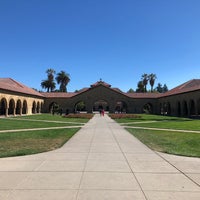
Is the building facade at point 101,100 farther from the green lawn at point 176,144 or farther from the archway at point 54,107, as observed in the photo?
the green lawn at point 176,144

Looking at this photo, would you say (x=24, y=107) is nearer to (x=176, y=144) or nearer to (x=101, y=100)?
(x=101, y=100)

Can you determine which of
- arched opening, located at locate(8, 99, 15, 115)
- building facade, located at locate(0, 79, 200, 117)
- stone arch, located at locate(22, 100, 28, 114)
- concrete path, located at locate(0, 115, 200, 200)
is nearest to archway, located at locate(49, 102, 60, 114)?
building facade, located at locate(0, 79, 200, 117)

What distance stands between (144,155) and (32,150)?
13.4 ft

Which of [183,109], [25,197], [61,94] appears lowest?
[25,197]

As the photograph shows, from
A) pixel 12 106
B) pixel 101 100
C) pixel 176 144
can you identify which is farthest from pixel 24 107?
pixel 176 144

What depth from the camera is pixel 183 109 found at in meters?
46.2

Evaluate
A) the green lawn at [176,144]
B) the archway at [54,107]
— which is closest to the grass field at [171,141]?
the green lawn at [176,144]

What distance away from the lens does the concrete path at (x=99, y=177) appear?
4484 millimetres

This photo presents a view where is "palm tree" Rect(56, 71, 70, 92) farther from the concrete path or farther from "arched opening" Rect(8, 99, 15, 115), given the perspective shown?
the concrete path

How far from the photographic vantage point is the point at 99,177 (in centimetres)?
557

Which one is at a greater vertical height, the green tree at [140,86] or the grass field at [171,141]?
the green tree at [140,86]

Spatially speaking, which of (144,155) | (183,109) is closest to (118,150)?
(144,155)

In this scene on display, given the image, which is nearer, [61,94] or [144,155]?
[144,155]

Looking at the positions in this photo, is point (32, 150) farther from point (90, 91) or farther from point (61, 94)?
point (61, 94)
